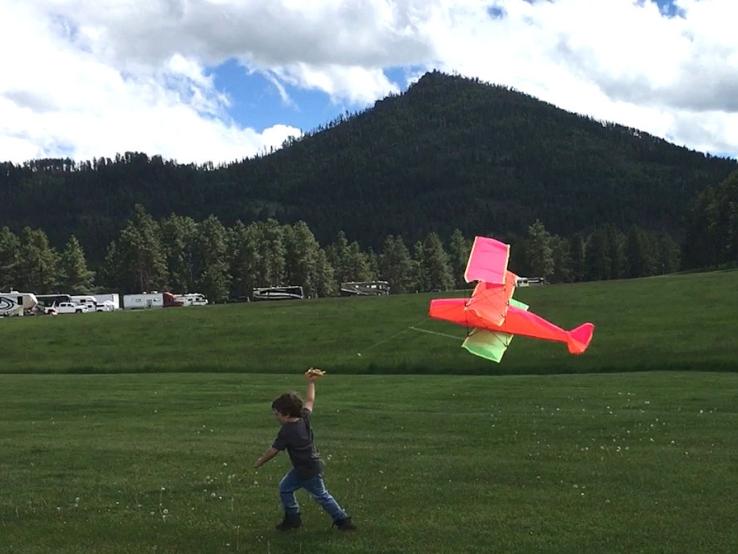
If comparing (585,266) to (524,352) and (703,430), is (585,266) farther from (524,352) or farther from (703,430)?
(703,430)

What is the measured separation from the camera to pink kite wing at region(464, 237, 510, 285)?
8008 millimetres

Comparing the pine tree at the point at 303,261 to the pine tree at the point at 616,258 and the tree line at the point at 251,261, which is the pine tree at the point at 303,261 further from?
the pine tree at the point at 616,258

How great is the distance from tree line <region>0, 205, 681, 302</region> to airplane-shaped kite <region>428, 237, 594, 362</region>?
320ft

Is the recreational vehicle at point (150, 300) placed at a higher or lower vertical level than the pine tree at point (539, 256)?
lower

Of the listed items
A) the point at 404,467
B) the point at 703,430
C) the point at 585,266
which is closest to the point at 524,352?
the point at 703,430

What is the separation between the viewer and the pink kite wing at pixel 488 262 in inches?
315

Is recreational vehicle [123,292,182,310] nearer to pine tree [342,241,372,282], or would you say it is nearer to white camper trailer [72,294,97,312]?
white camper trailer [72,294,97,312]

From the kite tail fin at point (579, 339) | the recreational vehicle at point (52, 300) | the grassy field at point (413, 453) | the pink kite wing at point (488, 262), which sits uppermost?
the recreational vehicle at point (52, 300)

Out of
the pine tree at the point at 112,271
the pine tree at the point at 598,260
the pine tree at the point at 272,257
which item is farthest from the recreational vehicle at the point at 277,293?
the pine tree at the point at 598,260

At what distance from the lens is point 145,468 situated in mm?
13555

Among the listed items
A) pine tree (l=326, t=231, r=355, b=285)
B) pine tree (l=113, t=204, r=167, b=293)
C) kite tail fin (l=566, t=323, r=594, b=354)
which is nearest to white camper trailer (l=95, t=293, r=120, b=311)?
pine tree (l=113, t=204, r=167, b=293)

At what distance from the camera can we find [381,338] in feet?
135

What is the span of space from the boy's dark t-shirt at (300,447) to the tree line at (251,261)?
9592cm

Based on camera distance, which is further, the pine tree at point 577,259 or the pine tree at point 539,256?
the pine tree at point 577,259
